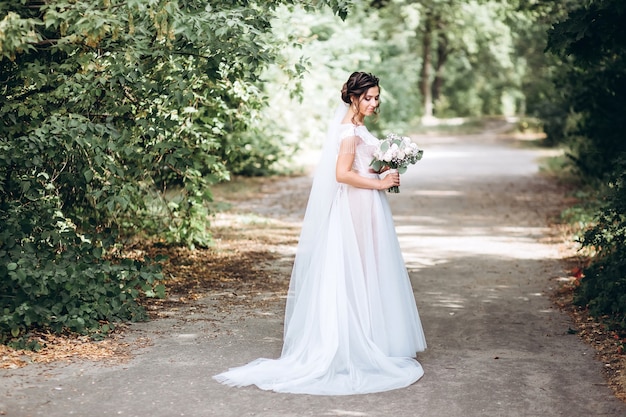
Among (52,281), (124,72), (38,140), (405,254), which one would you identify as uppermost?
(124,72)

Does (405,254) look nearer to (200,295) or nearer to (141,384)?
(200,295)

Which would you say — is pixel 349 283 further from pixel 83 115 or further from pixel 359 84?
pixel 83 115

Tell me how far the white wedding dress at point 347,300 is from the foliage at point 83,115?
134 cm

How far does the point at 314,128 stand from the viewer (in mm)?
24281

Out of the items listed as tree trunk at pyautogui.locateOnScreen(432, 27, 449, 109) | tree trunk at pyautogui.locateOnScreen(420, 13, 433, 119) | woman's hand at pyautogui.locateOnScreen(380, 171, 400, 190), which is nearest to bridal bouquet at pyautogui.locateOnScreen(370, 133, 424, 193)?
woman's hand at pyautogui.locateOnScreen(380, 171, 400, 190)

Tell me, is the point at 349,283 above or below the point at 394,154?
below

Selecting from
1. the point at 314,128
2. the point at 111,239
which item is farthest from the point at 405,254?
the point at 314,128

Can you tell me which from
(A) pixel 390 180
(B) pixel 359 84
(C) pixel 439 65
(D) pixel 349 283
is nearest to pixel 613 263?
(A) pixel 390 180

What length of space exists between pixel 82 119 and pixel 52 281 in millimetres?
1368

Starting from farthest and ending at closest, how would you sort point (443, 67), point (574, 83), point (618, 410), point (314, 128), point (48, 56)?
point (443, 67), point (314, 128), point (574, 83), point (48, 56), point (618, 410)

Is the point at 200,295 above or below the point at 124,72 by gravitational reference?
below

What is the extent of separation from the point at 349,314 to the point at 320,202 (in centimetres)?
95

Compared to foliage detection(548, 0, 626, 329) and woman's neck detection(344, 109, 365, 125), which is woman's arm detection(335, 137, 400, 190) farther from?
foliage detection(548, 0, 626, 329)

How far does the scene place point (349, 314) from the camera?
640 centimetres
